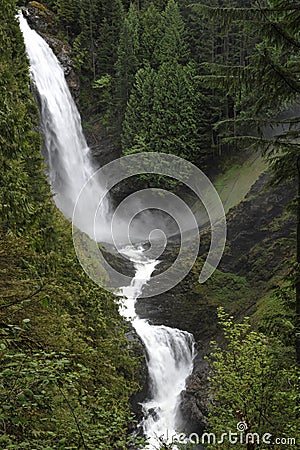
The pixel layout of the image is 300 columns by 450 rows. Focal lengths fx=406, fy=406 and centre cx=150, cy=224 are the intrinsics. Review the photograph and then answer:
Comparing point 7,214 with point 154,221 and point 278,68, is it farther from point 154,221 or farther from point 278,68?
point 154,221

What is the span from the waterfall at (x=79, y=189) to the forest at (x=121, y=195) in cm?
102

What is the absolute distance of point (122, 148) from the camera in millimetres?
26859

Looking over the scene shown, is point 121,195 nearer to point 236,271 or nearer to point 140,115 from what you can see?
point 140,115

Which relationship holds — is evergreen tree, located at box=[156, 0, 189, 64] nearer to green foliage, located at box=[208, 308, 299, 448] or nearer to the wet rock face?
the wet rock face

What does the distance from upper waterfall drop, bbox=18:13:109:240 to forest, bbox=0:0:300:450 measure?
163cm

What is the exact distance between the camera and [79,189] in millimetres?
24625

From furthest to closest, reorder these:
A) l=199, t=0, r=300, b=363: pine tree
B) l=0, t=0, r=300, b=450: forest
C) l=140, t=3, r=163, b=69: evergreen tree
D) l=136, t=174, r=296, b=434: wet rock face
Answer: l=140, t=3, r=163, b=69: evergreen tree < l=136, t=174, r=296, b=434: wet rock face < l=199, t=0, r=300, b=363: pine tree < l=0, t=0, r=300, b=450: forest

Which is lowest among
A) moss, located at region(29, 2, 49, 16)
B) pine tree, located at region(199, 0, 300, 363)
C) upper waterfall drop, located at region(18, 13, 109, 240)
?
pine tree, located at region(199, 0, 300, 363)

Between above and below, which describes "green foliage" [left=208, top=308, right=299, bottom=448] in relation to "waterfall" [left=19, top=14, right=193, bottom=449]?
below

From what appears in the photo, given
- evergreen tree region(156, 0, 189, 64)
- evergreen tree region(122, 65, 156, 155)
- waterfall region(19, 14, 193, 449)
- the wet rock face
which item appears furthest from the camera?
evergreen tree region(156, 0, 189, 64)

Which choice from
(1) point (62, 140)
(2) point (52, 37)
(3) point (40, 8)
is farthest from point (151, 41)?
(1) point (62, 140)

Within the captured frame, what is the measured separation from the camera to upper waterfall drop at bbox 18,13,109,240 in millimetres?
22844

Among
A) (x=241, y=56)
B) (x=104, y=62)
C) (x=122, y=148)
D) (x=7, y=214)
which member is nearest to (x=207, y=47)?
(x=241, y=56)

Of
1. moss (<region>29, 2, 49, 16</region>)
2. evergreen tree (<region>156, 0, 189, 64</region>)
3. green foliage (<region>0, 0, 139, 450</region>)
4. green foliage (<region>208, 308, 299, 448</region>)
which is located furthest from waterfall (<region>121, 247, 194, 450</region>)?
moss (<region>29, 2, 49, 16</region>)
